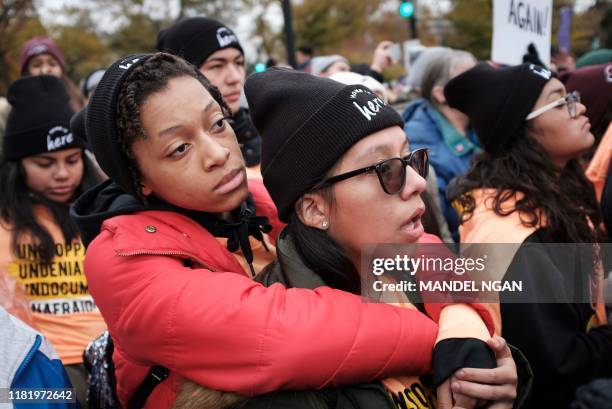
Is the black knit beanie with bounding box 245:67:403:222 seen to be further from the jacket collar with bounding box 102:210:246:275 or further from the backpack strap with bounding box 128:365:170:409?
the backpack strap with bounding box 128:365:170:409

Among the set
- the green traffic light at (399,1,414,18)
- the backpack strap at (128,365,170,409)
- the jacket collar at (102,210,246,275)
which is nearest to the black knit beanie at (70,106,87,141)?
the jacket collar at (102,210,246,275)

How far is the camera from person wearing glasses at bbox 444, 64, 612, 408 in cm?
222

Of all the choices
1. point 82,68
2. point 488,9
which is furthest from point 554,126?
point 82,68

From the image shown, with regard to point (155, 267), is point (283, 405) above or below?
below

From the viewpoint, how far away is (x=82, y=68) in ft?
85.6

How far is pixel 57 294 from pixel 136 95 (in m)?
1.82

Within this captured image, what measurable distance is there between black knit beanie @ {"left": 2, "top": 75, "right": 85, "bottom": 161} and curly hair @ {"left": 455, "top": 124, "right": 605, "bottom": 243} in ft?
7.39

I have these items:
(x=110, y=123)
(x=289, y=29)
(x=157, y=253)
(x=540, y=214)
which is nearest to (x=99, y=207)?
(x=110, y=123)

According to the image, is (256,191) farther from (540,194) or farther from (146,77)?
(540,194)

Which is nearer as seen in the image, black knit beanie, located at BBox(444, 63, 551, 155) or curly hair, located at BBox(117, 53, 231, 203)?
curly hair, located at BBox(117, 53, 231, 203)

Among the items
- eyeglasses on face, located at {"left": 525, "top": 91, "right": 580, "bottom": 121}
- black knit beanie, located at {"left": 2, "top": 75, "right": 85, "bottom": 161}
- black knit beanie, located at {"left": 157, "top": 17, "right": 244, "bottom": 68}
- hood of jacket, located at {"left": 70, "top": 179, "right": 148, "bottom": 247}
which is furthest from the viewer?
black knit beanie, located at {"left": 157, "top": 17, "right": 244, "bottom": 68}

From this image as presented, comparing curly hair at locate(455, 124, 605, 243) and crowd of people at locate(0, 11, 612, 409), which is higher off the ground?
crowd of people at locate(0, 11, 612, 409)

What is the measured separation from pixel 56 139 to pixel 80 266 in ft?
2.51

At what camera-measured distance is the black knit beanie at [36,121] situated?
3.27m
